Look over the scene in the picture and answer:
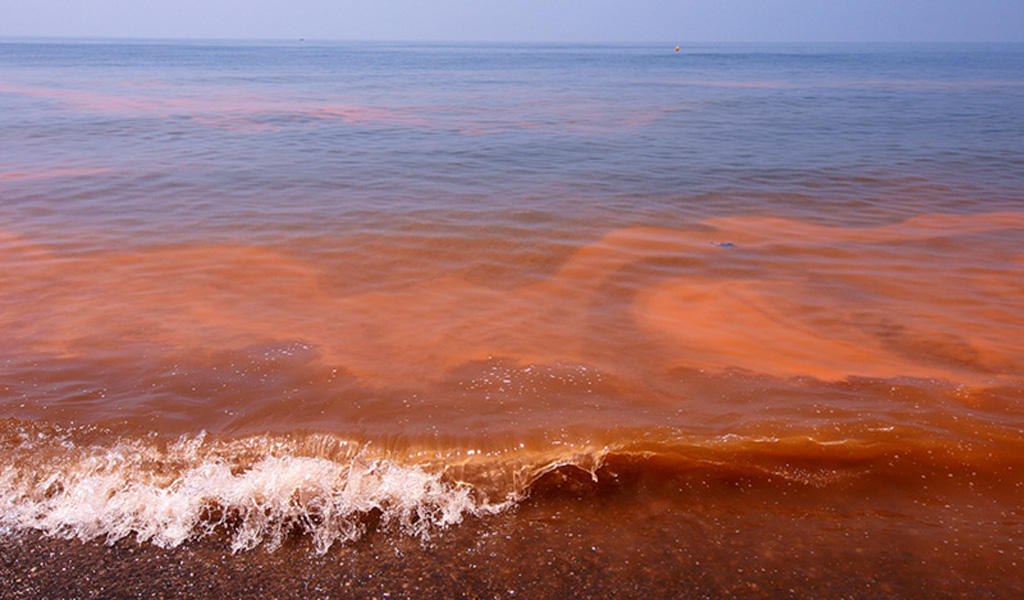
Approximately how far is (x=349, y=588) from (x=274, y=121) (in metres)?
16.7

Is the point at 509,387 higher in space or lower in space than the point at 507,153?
lower

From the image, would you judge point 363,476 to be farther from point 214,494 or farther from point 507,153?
point 507,153

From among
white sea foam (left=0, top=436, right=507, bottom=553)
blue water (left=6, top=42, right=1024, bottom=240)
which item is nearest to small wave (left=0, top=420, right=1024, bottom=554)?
white sea foam (left=0, top=436, right=507, bottom=553)

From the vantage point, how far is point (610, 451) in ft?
12.0

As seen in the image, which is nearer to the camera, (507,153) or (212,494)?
(212,494)

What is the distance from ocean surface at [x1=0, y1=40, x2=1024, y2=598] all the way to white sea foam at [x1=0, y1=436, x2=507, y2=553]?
0.6 inches

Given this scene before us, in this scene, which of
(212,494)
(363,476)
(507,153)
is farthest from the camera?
(507,153)

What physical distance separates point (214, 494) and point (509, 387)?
1837 mm

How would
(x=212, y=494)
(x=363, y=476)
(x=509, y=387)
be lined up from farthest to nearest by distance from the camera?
(x=509, y=387) → (x=363, y=476) → (x=212, y=494)

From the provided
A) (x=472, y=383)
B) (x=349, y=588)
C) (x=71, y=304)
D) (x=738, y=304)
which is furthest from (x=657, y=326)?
(x=71, y=304)

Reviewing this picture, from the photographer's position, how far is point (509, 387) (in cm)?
434

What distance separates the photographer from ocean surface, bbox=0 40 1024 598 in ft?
9.55

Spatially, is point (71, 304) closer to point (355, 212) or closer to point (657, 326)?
point (355, 212)

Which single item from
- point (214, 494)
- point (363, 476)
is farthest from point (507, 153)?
point (214, 494)
